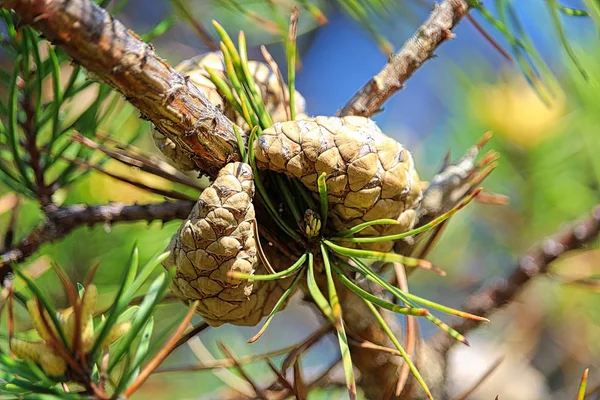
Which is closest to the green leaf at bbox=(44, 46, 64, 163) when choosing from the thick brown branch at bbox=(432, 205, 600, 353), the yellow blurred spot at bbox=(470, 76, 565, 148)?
the thick brown branch at bbox=(432, 205, 600, 353)

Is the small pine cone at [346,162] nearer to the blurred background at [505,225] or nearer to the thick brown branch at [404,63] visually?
the thick brown branch at [404,63]

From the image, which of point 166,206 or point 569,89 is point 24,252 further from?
point 569,89

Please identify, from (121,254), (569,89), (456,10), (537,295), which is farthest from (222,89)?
(537,295)

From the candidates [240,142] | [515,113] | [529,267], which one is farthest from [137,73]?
[515,113]

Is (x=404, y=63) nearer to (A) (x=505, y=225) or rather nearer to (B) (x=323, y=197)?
(B) (x=323, y=197)

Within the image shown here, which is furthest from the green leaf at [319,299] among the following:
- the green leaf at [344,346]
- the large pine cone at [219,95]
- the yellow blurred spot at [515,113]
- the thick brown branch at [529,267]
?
the yellow blurred spot at [515,113]

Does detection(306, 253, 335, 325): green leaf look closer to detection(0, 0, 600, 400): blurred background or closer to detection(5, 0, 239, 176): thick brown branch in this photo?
detection(5, 0, 239, 176): thick brown branch
